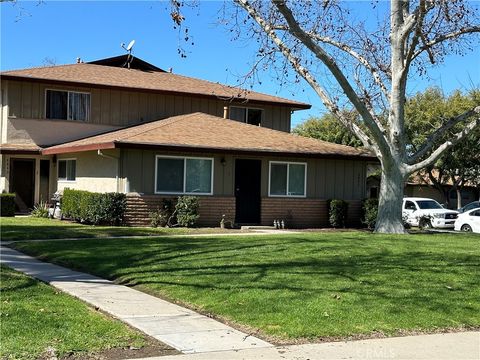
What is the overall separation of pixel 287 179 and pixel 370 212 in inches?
134

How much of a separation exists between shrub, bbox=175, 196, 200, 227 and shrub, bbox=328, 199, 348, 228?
5.44 metres

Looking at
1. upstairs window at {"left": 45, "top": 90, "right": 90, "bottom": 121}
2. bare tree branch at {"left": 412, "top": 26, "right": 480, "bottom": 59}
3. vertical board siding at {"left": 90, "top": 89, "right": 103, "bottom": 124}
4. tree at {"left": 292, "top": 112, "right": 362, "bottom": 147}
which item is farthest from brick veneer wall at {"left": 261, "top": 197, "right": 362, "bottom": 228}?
tree at {"left": 292, "top": 112, "right": 362, "bottom": 147}

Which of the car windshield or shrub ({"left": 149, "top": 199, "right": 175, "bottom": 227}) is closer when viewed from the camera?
shrub ({"left": 149, "top": 199, "right": 175, "bottom": 227})

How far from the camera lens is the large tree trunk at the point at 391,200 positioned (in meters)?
18.8

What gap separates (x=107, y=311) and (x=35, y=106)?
20.1 meters

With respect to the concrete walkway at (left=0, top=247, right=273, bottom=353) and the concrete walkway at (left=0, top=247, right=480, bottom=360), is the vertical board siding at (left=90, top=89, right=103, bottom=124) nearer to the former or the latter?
the concrete walkway at (left=0, top=247, right=273, bottom=353)

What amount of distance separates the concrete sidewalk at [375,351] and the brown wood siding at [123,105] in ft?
72.2

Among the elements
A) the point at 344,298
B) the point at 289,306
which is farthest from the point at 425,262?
the point at 289,306

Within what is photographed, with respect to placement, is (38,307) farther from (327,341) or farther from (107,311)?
(327,341)

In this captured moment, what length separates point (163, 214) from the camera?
2069cm

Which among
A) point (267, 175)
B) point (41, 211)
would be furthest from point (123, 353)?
point (41, 211)

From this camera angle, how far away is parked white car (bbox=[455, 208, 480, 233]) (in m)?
25.6

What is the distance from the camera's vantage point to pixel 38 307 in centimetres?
770

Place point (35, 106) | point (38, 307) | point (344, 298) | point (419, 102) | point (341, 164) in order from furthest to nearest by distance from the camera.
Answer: point (419, 102), point (35, 106), point (341, 164), point (344, 298), point (38, 307)
